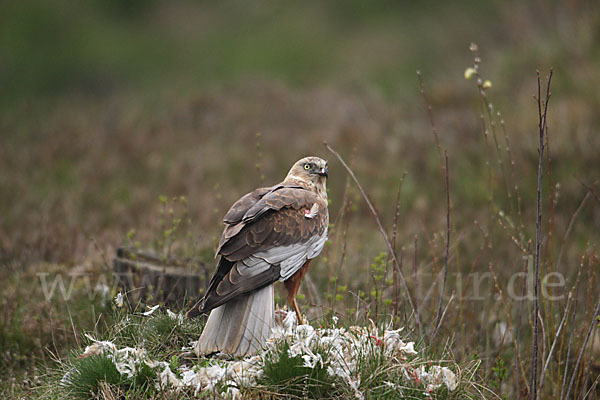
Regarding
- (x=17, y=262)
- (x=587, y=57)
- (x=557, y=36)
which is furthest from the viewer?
(x=557, y=36)

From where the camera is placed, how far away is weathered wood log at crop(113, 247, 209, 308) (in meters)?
5.39

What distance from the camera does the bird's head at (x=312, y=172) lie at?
14.5 ft

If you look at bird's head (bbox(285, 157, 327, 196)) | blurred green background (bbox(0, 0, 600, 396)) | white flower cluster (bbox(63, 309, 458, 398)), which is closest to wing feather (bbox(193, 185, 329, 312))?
bird's head (bbox(285, 157, 327, 196))

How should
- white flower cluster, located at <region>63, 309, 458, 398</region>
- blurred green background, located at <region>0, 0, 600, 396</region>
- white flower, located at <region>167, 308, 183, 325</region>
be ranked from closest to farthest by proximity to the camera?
1. white flower cluster, located at <region>63, 309, 458, 398</region>
2. white flower, located at <region>167, 308, 183, 325</region>
3. blurred green background, located at <region>0, 0, 600, 396</region>

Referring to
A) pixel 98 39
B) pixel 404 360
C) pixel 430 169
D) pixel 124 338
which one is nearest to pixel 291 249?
pixel 404 360

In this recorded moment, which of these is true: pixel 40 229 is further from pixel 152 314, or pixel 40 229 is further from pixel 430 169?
pixel 430 169

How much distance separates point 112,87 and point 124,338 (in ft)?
47.5

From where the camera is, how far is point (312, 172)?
4.44m

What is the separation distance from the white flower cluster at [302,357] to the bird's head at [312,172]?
39.1 inches

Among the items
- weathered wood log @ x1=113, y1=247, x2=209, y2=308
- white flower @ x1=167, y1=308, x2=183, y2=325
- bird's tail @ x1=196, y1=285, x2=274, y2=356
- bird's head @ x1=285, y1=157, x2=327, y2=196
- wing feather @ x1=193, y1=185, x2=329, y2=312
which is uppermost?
bird's head @ x1=285, y1=157, x2=327, y2=196

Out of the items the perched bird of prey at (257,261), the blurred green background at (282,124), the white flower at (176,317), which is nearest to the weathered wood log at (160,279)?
the blurred green background at (282,124)

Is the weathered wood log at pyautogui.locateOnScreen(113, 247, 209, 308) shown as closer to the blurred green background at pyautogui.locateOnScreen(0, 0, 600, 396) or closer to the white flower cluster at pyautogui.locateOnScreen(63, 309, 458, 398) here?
the blurred green background at pyautogui.locateOnScreen(0, 0, 600, 396)

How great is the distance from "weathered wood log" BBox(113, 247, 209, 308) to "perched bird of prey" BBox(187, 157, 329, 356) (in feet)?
4.41

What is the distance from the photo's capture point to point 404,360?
12.7 feet
